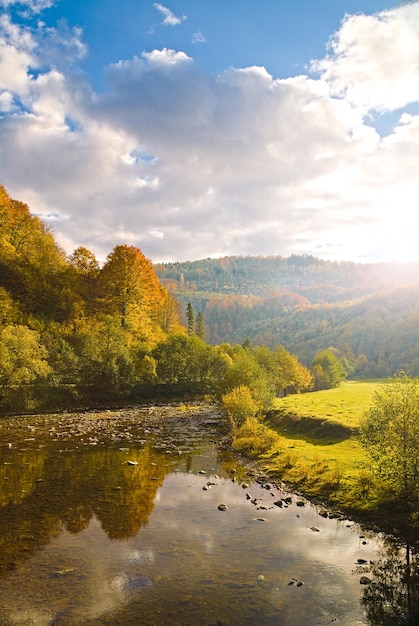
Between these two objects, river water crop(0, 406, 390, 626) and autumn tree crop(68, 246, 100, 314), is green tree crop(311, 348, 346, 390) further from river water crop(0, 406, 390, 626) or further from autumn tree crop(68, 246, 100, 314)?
river water crop(0, 406, 390, 626)

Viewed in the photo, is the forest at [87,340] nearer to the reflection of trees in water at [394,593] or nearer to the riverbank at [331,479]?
the riverbank at [331,479]

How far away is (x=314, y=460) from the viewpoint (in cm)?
3397

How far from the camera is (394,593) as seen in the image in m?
15.9

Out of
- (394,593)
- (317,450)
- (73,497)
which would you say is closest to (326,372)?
(317,450)

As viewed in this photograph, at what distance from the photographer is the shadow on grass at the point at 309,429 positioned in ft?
141

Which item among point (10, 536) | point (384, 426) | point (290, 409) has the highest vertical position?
point (384, 426)

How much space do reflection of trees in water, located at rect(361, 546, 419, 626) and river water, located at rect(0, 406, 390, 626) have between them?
542mm

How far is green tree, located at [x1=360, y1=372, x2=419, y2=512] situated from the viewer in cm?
2151

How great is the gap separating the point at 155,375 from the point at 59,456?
1733 inches

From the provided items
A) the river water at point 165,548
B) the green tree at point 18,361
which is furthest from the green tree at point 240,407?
the green tree at point 18,361

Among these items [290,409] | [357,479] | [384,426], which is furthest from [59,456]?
[290,409]

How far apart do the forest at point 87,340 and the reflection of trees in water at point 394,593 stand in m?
34.8

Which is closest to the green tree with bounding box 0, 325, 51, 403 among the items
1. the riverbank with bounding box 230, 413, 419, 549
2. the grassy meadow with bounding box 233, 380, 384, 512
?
the riverbank with bounding box 230, 413, 419, 549

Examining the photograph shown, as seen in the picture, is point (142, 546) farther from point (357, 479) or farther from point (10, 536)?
point (357, 479)
